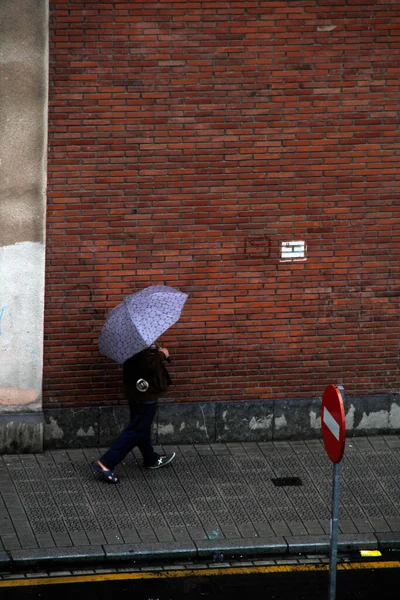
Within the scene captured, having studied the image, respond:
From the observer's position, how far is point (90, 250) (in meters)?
11.9

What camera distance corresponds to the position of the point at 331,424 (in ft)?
28.3

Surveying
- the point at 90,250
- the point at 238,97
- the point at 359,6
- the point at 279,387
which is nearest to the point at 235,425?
the point at 279,387

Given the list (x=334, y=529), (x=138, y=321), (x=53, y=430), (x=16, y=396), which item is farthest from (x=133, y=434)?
(x=334, y=529)

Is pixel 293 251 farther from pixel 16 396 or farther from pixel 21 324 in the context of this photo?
pixel 16 396

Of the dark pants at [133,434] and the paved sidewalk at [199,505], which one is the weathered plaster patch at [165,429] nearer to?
the paved sidewalk at [199,505]

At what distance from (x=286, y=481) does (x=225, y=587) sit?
2164 millimetres

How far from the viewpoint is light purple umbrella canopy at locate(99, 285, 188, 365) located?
424 inches

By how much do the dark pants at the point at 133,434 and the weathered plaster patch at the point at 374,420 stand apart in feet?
8.66

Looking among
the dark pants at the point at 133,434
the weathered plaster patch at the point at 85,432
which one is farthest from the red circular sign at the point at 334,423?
the weathered plaster patch at the point at 85,432

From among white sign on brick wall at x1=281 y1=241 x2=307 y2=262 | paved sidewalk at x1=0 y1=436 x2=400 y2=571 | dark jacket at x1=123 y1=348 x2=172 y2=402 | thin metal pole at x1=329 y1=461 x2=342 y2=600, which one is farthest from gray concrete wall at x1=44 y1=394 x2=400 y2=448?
thin metal pole at x1=329 y1=461 x2=342 y2=600

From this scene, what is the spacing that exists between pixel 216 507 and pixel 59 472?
174 cm

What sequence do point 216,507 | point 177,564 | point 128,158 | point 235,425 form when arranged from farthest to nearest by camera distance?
point 235,425, point 128,158, point 216,507, point 177,564

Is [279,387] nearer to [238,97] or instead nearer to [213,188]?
[213,188]

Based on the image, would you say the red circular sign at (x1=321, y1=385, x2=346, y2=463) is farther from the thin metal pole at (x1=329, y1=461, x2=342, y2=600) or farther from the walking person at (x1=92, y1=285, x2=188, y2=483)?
the walking person at (x1=92, y1=285, x2=188, y2=483)
